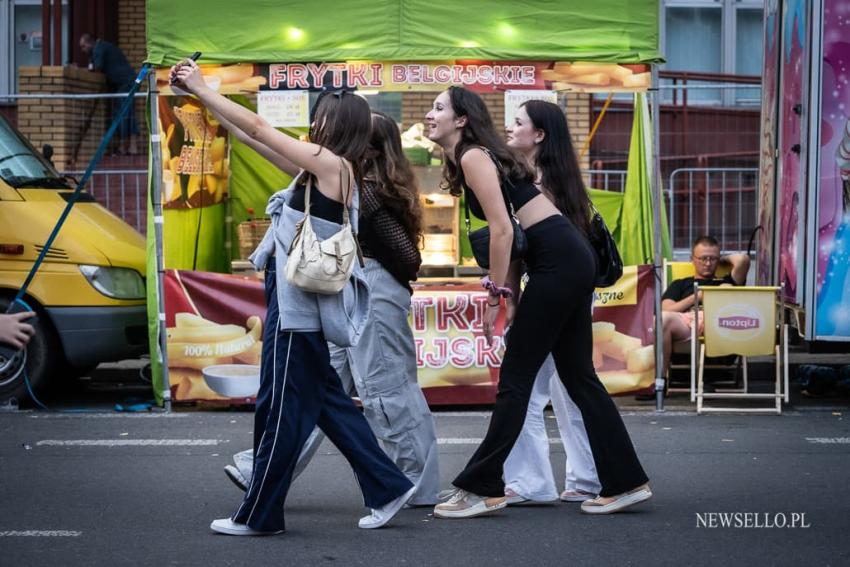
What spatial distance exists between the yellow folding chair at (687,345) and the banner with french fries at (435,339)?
1.16 ft

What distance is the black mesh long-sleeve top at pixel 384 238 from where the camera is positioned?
6312mm

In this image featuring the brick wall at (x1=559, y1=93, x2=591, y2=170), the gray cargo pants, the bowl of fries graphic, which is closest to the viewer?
the gray cargo pants

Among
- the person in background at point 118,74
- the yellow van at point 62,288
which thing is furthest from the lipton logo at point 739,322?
the person in background at point 118,74

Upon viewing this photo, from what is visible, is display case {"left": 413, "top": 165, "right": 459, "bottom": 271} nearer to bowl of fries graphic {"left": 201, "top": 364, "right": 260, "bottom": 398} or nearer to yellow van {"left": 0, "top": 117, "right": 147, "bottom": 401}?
bowl of fries graphic {"left": 201, "top": 364, "right": 260, "bottom": 398}

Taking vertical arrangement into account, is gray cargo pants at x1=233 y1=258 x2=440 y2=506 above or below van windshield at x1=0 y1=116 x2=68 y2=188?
below

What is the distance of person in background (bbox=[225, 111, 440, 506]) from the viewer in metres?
6.30

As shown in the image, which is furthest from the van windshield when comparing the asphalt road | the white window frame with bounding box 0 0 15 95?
the white window frame with bounding box 0 0 15 95

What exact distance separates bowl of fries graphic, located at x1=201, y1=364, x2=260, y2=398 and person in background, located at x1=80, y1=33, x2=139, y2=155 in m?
6.92

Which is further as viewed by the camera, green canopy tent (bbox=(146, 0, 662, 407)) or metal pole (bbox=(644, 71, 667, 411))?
metal pole (bbox=(644, 71, 667, 411))

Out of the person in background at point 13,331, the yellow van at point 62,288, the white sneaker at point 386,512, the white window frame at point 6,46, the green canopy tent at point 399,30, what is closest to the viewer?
the person in background at point 13,331

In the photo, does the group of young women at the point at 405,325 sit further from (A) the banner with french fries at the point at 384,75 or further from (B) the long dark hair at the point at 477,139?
(A) the banner with french fries at the point at 384,75

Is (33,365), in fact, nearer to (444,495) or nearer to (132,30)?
(444,495)

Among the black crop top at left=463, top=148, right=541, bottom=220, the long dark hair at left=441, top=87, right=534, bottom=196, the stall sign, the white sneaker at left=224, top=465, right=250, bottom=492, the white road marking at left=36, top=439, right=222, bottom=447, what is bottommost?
the white road marking at left=36, top=439, right=222, bottom=447

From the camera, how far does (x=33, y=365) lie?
383 inches
